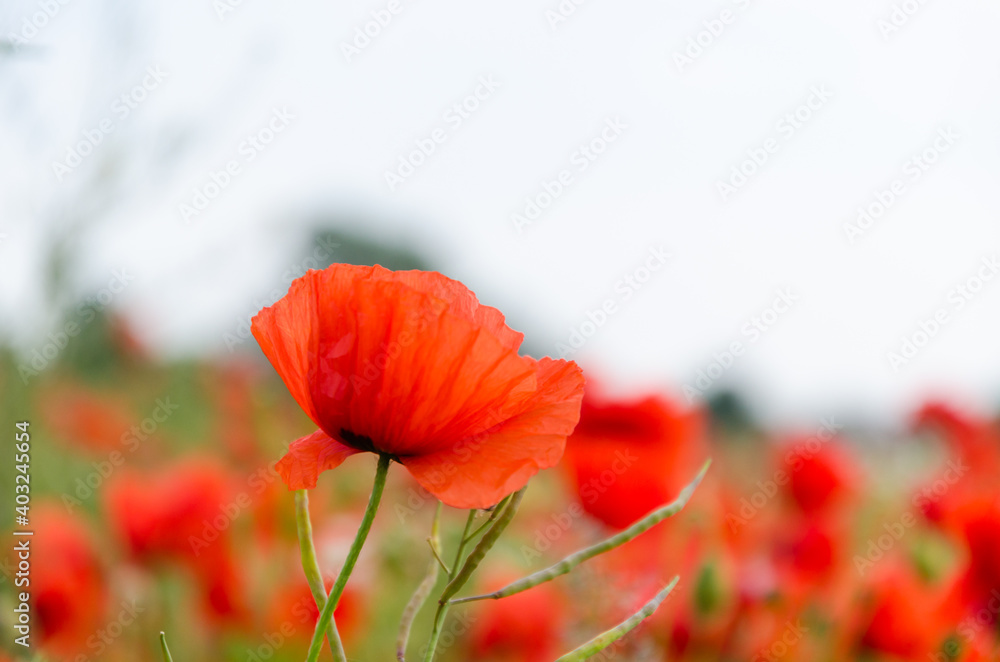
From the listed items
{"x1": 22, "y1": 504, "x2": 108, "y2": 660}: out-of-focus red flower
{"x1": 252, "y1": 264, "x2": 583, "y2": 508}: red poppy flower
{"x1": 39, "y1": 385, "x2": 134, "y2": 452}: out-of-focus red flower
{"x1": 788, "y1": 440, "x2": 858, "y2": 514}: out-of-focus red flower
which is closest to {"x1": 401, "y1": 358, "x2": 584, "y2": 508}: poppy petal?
{"x1": 252, "y1": 264, "x2": 583, "y2": 508}: red poppy flower

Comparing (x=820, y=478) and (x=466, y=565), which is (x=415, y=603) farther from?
(x=820, y=478)

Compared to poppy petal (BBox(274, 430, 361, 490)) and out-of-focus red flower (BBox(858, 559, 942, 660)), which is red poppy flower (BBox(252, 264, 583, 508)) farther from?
out-of-focus red flower (BBox(858, 559, 942, 660))

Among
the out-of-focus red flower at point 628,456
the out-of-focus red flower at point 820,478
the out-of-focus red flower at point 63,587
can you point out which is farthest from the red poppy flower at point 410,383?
the out-of-focus red flower at point 820,478

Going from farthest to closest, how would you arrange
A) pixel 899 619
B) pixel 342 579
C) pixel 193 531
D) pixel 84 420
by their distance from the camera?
1. pixel 84 420
2. pixel 193 531
3. pixel 899 619
4. pixel 342 579

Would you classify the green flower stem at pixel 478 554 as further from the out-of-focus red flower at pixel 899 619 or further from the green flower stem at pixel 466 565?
the out-of-focus red flower at pixel 899 619

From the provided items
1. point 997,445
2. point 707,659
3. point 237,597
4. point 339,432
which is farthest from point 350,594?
point 997,445

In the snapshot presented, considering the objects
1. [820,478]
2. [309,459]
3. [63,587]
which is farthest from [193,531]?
[820,478]

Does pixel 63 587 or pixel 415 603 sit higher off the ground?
pixel 415 603
